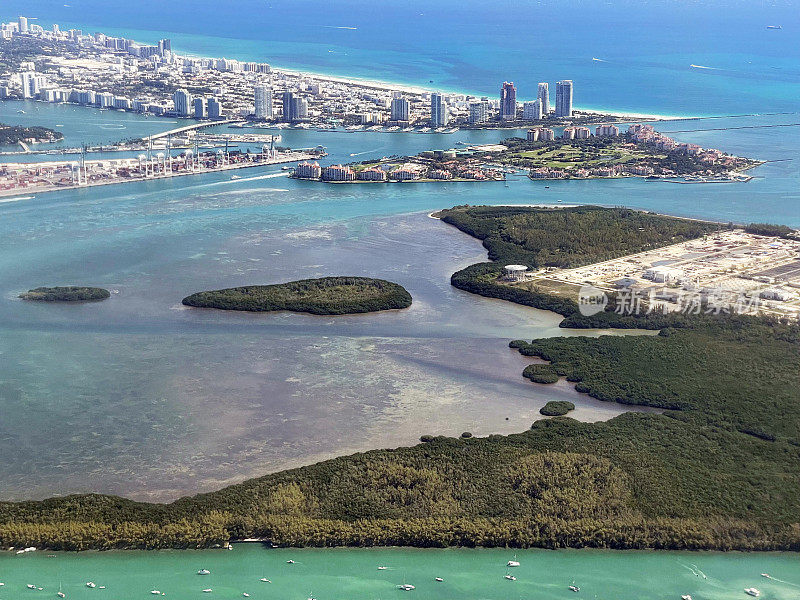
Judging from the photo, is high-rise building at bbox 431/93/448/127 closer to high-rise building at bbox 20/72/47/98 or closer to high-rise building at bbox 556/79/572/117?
high-rise building at bbox 556/79/572/117

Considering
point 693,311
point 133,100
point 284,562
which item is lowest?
point 284,562

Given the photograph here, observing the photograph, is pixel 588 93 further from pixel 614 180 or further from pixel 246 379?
pixel 246 379

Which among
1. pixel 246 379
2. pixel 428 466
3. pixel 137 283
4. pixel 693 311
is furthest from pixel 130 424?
pixel 693 311

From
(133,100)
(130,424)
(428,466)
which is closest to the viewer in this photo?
(428,466)

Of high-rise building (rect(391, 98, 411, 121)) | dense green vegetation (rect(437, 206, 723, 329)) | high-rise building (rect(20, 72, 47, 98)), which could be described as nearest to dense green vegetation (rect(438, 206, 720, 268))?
dense green vegetation (rect(437, 206, 723, 329))

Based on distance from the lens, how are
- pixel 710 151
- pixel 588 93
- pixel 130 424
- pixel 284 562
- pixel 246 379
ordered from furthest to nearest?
1. pixel 588 93
2. pixel 710 151
3. pixel 246 379
4. pixel 130 424
5. pixel 284 562

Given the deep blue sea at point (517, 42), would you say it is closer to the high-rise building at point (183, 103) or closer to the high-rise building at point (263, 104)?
the high-rise building at point (263, 104)

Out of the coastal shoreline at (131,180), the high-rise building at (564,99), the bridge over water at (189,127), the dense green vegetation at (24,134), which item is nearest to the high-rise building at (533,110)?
the high-rise building at (564,99)
